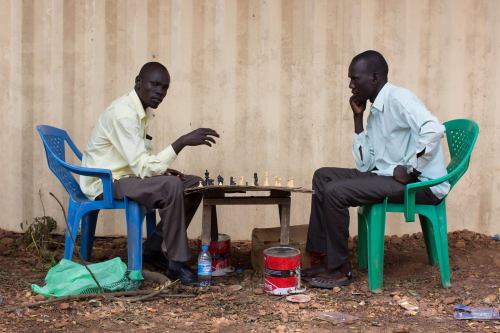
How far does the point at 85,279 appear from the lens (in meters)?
4.85

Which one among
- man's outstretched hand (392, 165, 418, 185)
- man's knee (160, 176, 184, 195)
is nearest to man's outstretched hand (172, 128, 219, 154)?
man's knee (160, 176, 184, 195)

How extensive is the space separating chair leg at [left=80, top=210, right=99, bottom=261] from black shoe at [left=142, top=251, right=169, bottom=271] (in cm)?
43

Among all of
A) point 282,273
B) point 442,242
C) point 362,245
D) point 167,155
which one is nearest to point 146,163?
point 167,155

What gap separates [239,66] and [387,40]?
136cm

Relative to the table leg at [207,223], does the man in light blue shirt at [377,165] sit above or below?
above

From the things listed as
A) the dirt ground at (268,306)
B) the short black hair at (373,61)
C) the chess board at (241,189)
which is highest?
the short black hair at (373,61)

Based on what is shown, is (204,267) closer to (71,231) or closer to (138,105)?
(71,231)

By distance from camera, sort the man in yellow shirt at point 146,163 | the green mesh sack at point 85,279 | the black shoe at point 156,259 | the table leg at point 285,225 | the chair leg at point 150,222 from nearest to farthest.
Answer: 1. the green mesh sack at point 85,279
2. the man in yellow shirt at point 146,163
3. the table leg at point 285,225
4. the black shoe at point 156,259
5. the chair leg at point 150,222

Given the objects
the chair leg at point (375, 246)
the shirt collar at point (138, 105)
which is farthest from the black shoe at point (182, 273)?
the chair leg at point (375, 246)

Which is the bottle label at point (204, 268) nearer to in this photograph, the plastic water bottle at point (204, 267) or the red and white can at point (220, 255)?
the plastic water bottle at point (204, 267)

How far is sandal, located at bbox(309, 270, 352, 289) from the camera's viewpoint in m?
5.03

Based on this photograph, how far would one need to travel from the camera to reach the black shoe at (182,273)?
16.8 feet

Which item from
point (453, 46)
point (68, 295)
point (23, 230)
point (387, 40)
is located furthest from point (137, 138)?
point (453, 46)

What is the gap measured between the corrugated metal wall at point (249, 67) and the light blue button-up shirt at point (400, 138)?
1.11 metres
